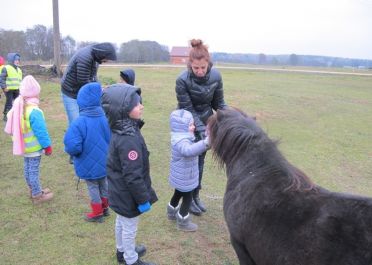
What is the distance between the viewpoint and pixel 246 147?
9.12 ft

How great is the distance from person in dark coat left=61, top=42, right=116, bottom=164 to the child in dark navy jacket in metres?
1.24

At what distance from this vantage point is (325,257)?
2092mm

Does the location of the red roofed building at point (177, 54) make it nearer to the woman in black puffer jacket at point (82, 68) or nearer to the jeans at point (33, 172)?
the woman in black puffer jacket at point (82, 68)

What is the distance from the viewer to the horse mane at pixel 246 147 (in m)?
2.58

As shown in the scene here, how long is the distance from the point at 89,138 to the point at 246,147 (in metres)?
2.05

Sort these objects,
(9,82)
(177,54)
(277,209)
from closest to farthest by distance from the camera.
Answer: (277,209) < (9,82) < (177,54)

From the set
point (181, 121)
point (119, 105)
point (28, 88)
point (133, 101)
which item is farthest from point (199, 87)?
point (28, 88)

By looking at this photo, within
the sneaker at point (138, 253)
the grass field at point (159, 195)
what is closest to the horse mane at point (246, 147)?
the grass field at point (159, 195)

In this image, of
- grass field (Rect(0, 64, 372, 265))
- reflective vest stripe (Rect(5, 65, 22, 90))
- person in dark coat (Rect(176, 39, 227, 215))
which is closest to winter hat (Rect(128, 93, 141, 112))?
person in dark coat (Rect(176, 39, 227, 215))

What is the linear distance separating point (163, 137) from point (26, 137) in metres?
4.13

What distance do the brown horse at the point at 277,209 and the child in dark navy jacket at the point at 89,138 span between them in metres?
1.66

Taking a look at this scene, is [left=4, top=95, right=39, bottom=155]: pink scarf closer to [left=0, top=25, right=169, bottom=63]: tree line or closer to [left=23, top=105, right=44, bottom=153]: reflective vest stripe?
[left=23, top=105, right=44, bottom=153]: reflective vest stripe

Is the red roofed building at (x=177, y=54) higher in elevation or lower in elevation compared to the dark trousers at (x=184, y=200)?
higher

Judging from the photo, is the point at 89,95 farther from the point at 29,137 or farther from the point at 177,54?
the point at 177,54
